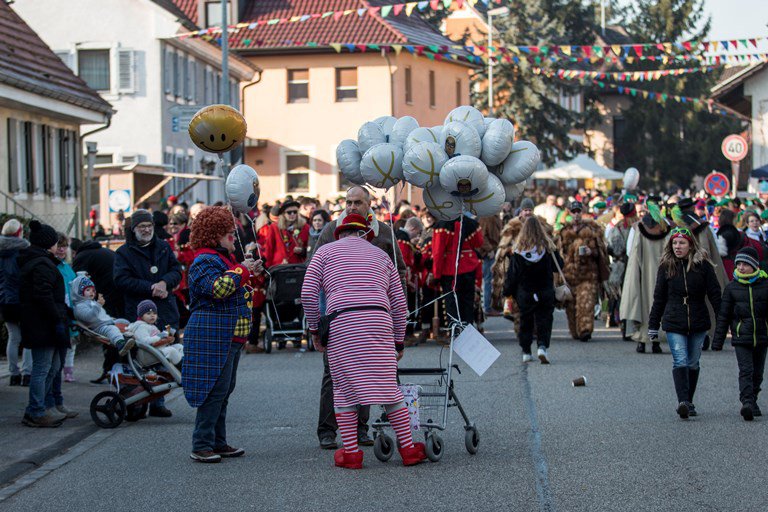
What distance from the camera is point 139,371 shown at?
12.0 m

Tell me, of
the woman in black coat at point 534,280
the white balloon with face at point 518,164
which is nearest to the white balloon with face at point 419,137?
the white balloon with face at point 518,164

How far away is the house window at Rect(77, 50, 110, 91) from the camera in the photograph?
38.3m

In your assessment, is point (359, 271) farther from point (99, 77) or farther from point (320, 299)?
point (99, 77)

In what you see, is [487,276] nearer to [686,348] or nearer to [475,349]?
[686,348]

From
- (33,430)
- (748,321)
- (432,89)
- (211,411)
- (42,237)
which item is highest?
(432,89)

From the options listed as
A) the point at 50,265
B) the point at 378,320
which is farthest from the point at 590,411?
the point at 50,265

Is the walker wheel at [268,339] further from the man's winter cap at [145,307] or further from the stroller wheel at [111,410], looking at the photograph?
the stroller wheel at [111,410]

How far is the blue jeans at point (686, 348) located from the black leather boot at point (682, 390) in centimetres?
6

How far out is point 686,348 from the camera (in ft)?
38.8

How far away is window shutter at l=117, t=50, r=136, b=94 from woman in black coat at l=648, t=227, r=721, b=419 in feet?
90.2

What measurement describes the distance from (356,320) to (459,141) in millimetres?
2312

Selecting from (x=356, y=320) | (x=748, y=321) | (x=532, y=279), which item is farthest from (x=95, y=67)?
(x=356, y=320)

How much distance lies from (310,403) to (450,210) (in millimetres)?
2732

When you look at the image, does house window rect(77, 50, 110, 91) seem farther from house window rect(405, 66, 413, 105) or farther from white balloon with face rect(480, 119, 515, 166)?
white balloon with face rect(480, 119, 515, 166)
